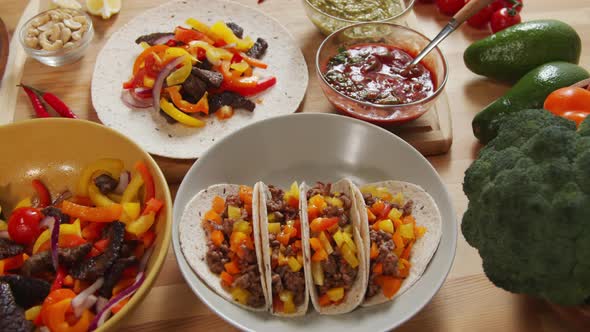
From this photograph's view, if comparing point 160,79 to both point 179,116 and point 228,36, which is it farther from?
point 228,36

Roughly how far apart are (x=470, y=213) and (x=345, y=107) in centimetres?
101

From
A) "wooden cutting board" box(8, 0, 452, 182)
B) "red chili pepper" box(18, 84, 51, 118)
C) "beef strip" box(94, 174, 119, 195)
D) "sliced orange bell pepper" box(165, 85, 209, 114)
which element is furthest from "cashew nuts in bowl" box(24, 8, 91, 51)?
"beef strip" box(94, 174, 119, 195)

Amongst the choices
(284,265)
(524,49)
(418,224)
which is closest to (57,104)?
(284,265)

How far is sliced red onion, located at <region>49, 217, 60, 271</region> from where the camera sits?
6.53 feet

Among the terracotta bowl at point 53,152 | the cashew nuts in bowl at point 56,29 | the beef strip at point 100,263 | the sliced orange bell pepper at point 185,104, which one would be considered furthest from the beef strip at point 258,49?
the beef strip at point 100,263

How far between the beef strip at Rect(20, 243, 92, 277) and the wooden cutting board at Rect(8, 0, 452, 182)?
768 mm

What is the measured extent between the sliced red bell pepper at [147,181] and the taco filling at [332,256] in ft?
2.27

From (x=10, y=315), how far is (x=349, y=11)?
2.59 m

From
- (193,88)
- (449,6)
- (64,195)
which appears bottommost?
(64,195)

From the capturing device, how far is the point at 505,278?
197cm

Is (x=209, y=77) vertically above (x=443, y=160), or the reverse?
(x=209, y=77)

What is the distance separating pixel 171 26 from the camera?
3365 millimetres

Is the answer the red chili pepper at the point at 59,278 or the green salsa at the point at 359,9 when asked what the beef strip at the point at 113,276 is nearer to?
the red chili pepper at the point at 59,278

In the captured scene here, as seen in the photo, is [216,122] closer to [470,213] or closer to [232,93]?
[232,93]
